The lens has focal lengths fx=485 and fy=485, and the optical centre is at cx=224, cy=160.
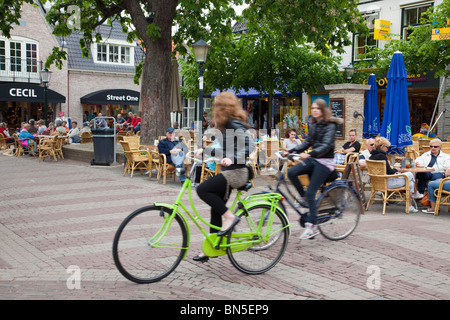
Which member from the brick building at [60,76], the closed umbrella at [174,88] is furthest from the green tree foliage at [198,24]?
the brick building at [60,76]

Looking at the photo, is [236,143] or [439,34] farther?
[439,34]

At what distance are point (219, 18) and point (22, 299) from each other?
10590 millimetres

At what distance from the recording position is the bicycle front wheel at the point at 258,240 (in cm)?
488

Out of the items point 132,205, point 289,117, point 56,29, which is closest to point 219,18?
point 56,29

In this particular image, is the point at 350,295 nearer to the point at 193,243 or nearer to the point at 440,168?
the point at 193,243

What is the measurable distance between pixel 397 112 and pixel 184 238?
7.42 meters

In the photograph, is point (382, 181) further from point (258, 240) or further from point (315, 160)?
point (258, 240)

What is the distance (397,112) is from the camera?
10570mm

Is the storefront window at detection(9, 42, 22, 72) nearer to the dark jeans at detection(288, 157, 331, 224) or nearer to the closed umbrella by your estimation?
the closed umbrella

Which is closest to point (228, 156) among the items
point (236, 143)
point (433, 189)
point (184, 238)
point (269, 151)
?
point (236, 143)

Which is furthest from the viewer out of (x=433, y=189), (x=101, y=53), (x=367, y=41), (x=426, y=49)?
(x=101, y=53)

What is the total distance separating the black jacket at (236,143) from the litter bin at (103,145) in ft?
32.7

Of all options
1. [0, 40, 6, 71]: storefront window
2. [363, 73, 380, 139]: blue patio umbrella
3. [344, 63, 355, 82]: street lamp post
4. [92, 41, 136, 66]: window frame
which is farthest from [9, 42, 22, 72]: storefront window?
[363, 73, 380, 139]: blue patio umbrella

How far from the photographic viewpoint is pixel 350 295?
4.31 m
